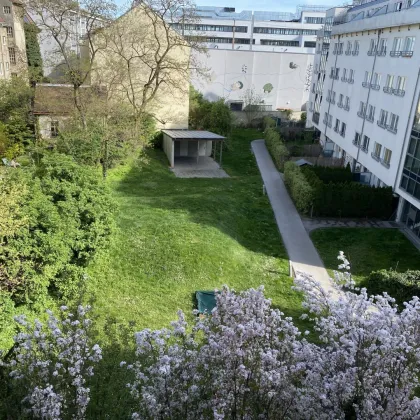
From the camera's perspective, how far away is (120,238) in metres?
18.8

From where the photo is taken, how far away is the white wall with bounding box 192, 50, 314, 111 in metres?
52.4

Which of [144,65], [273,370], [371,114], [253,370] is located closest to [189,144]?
[144,65]

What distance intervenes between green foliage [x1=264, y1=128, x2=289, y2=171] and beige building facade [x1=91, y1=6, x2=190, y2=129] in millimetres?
8705

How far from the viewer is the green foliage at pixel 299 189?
2445 centimetres

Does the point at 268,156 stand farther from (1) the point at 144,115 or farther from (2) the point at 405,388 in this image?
(2) the point at 405,388

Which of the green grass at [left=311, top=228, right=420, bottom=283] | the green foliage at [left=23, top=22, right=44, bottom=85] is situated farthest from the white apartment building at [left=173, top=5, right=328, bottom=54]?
the green grass at [left=311, top=228, right=420, bottom=283]

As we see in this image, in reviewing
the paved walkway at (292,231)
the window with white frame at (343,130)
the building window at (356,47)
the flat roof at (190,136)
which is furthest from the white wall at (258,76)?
the paved walkway at (292,231)

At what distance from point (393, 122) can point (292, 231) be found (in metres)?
8.96

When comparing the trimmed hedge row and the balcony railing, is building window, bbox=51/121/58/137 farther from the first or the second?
the balcony railing

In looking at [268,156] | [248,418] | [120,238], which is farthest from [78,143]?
[248,418]

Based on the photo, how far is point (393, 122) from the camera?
79.9 ft

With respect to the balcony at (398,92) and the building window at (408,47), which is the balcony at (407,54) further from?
the balcony at (398,92)

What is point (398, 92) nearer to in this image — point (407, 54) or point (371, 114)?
point (407, 54)

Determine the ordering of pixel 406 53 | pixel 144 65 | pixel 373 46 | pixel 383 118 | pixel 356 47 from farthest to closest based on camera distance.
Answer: pixel 144 65
pixel 356 47
pixel 373 46
pixel 383 118
pixel 406 53
